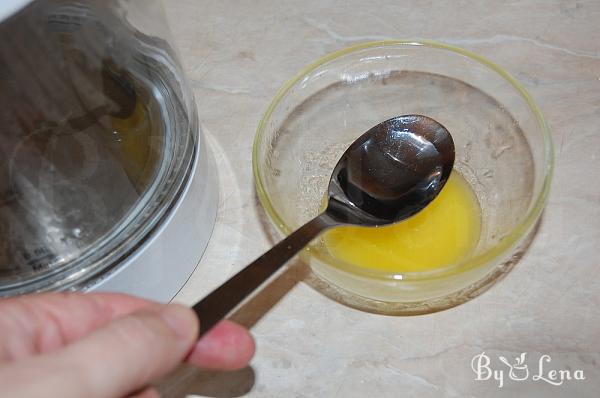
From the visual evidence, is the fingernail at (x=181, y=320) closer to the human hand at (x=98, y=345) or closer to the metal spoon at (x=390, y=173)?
the human hand at (x=98, y=345)

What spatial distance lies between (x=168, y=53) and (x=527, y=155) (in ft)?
1.01

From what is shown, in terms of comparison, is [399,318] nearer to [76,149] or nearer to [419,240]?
[419,240]

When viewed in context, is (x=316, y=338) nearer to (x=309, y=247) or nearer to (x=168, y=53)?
(x=309, y=247)

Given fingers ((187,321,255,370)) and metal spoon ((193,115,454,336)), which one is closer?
fingers ((187,321,255,370))

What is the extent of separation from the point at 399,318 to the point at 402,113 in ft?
0.64

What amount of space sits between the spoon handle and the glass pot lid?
3.8 inches

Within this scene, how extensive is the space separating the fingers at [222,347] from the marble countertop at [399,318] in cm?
9

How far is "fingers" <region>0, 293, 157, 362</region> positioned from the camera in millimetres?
359

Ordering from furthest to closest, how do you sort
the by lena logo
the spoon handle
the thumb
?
1. the by lena logo
2. the spoon handle
3. the thumb

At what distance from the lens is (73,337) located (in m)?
0.39

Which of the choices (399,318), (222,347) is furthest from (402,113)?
(222,347)

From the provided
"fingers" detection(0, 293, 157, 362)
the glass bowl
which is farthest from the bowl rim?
"fingers" detection(0, 293, 157, 362)

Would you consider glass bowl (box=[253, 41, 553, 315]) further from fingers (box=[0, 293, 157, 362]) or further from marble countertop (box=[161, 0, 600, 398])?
fingers (box=[0, 293, 157, 362])

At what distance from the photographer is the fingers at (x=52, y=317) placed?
359 mm
